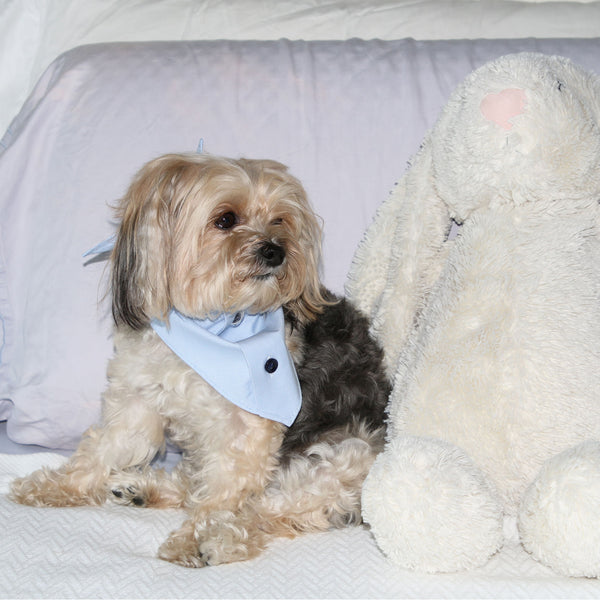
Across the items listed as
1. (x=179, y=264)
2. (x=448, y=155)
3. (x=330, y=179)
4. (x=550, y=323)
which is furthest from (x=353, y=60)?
(x=550, y=323)

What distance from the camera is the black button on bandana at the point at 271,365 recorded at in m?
2.43

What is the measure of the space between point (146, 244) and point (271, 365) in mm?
567

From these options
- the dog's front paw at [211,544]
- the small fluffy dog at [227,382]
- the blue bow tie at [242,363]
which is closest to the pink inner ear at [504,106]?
the small fluffy dog at [227,382]

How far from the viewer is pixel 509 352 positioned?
2137 mm

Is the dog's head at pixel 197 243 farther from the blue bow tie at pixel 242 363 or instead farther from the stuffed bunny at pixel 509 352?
the stuffed bunny at pixel 509 352

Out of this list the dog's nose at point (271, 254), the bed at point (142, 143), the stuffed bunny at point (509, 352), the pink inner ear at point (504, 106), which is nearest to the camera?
the stuffed bunny at point (509, 352)

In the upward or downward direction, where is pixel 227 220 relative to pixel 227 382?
upward

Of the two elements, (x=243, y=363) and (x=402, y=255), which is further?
(x=402, y=255)

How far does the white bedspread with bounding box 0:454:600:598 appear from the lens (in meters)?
2.00

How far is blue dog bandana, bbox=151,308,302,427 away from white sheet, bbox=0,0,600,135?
1.55 meters

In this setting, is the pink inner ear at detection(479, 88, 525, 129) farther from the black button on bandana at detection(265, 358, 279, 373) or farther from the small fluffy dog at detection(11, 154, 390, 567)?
the black button on bandana at detection(265, 358, 279, 373)

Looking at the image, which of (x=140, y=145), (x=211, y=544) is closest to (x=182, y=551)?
(x=211, y=544)

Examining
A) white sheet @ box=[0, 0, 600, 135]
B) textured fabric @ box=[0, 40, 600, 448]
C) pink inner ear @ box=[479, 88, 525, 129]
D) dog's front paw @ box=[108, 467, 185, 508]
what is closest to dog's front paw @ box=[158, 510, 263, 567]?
dog's front paw @ box=[108, 467, 185, 508]

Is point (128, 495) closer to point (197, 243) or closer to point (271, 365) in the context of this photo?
point (271, 365)
